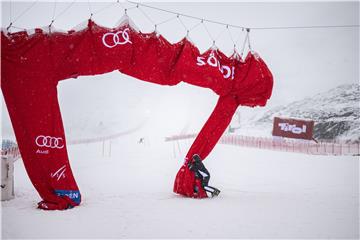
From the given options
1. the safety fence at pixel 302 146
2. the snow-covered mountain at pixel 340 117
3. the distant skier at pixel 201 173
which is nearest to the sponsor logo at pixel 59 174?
the distant skier at pixel 201 173

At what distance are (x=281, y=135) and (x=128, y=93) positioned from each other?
8523 centimetres

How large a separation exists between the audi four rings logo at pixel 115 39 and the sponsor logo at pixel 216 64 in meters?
2.22

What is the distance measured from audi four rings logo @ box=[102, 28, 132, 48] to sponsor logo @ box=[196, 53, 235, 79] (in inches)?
87.5

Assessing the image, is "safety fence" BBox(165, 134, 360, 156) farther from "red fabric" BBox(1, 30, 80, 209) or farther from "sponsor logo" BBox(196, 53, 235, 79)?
"red fabric" BBox(1, 30, 80, 209)

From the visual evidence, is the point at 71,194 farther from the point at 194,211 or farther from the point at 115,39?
the point at 115,39

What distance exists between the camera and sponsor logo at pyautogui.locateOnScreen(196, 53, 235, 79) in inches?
358

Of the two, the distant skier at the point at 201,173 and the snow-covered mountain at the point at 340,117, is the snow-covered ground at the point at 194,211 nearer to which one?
the distant skier at the point at 201,173

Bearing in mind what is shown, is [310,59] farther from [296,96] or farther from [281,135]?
[281,135]

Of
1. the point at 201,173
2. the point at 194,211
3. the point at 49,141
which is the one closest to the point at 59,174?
the point at 49,141

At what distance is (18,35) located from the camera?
7.53 m

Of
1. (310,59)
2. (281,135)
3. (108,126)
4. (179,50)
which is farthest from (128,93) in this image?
(179,50)

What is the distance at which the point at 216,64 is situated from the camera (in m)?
9.19

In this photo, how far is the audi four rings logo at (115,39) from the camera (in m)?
7.99

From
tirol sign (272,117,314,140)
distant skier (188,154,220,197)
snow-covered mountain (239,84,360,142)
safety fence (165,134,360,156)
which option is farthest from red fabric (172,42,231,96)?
tirol sign (272,117,314,140)
